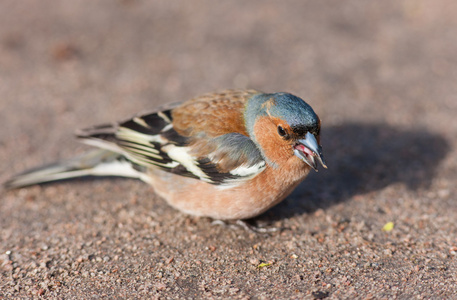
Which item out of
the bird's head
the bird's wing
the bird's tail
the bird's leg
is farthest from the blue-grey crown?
the bird's tail

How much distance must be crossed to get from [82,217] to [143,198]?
69 centimetres

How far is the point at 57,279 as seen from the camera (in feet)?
14.1

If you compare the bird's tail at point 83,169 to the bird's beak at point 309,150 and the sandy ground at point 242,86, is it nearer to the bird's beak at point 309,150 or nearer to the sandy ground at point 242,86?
the sandy ground at point 242,86

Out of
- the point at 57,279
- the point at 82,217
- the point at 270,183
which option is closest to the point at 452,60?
the point at 270,183

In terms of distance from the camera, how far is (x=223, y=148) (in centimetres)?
453

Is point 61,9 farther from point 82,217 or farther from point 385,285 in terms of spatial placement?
point 385,285

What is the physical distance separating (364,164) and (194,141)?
2420 mm

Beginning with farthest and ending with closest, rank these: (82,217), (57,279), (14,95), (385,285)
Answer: (14,95), (82,217), (57,279), (385,285)

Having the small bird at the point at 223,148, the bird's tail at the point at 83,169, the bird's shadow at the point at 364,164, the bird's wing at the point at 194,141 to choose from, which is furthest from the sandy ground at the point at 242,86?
the bird's wing at the point at 194,141

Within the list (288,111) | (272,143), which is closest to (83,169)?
(272,143)

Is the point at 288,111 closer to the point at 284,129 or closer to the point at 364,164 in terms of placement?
the point at 284,129

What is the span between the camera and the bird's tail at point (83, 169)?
17.4ft

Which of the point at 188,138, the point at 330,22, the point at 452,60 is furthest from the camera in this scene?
the point at 330,22

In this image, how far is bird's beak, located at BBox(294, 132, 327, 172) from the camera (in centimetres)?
417
